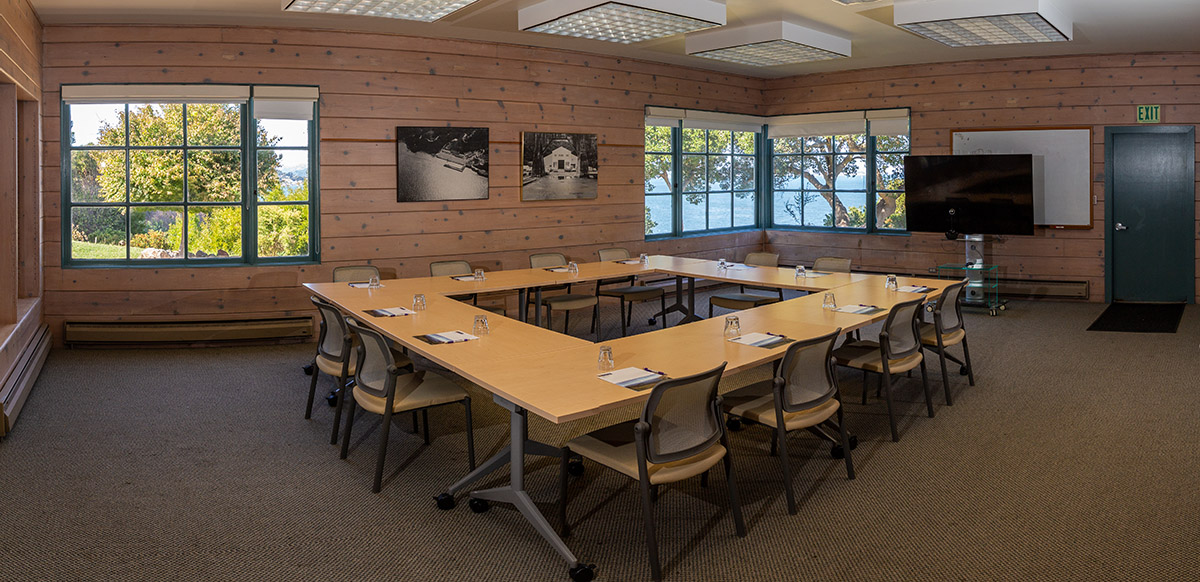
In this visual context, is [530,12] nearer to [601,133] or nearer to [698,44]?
[698,44]

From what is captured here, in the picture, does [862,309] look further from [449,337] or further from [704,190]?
[704,190]

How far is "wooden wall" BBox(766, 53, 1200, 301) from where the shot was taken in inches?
347

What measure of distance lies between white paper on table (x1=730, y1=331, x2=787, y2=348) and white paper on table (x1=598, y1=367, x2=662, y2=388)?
0.77 metres

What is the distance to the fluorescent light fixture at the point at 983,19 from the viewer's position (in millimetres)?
6078

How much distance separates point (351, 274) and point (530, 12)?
2399 millimetres

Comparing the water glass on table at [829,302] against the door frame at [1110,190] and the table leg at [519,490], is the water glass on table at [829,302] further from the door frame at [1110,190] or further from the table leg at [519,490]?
the door frame at [1110,190]

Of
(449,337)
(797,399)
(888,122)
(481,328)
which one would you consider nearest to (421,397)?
(449,337)

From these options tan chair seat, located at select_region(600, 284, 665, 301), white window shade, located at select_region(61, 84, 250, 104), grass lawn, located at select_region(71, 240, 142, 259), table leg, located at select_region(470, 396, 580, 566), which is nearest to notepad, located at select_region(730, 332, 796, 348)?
table leg, located at select_region(470, 396, 580, 566)

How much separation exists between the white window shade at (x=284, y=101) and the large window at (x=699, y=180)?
3.92m

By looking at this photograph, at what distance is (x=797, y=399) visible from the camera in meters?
3.80

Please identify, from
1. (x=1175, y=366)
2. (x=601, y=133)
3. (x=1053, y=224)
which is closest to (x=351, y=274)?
(x=601, y=133)

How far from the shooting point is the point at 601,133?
909 centimetres

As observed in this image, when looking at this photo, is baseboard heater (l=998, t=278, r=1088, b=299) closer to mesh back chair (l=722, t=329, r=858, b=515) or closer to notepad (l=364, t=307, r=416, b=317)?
mesh back chair (l=722, t=329, r=858, b=515)

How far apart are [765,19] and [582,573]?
5.35m
